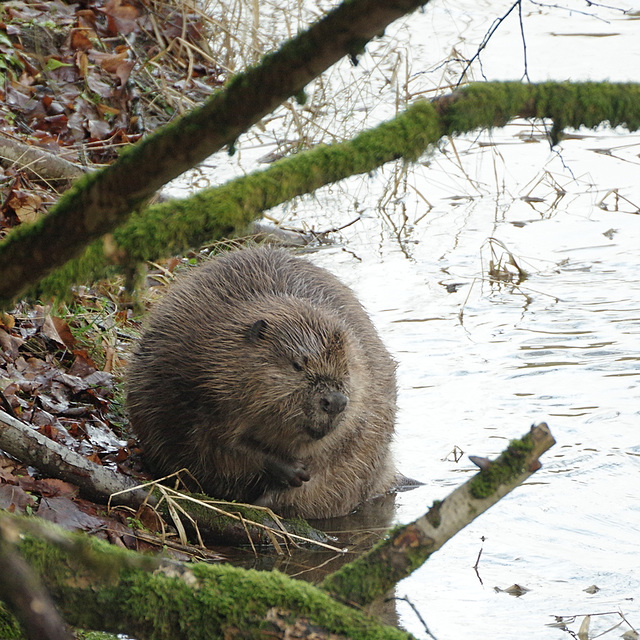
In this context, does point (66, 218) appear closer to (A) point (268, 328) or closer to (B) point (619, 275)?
(A) point (268, 328)

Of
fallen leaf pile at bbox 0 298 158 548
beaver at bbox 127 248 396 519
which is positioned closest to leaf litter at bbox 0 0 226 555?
fallen leaf pile at bbox 0 298 158 548

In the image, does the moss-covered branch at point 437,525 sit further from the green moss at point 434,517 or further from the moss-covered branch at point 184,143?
the moss-covered branch at point 184,143

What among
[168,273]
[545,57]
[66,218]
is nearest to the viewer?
[66,218]

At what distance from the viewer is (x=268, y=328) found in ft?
12.5

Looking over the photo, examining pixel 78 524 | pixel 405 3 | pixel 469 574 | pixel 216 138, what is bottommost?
pixel 469 574

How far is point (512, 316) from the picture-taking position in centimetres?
626

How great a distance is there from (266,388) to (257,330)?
0.25m

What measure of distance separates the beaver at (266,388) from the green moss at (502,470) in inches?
76.8

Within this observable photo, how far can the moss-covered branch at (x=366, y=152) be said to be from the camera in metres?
1.97

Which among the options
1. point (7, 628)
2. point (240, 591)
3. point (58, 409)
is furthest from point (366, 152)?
point (58, 409)

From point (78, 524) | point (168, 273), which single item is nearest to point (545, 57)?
point (168, 273)

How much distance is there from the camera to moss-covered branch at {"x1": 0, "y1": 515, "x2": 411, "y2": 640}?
63.1 inches

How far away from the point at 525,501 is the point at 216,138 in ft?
10.9

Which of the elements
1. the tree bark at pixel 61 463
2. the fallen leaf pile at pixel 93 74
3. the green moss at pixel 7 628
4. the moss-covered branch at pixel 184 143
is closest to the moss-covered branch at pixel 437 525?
the green moss at pixel 7 628
